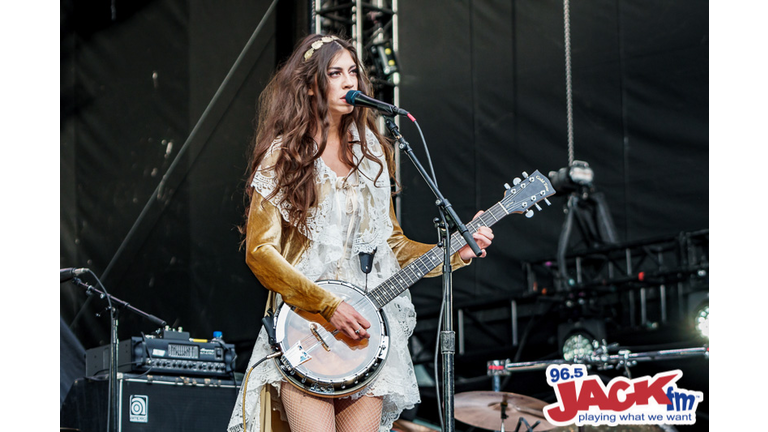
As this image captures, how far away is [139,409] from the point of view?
11.8 ft

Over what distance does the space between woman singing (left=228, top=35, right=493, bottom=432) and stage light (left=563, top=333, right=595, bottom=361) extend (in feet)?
6.28

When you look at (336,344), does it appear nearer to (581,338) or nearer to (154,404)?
(154,404)

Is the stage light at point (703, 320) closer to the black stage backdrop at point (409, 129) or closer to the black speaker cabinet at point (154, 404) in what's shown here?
the black stage backdrop at point (409, 129)

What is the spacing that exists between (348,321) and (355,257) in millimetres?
253

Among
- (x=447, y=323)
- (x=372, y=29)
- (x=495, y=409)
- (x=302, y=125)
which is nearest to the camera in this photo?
(x=447, y=323)

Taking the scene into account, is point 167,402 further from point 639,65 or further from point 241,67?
point 639,65

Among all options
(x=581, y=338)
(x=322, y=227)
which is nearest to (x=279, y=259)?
(x=322, y=227)

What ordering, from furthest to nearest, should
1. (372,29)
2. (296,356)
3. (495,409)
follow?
(372,29), (495,409), (296,356)

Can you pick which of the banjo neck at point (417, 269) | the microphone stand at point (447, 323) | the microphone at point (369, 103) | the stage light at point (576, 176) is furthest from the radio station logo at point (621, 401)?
the microphone at point (369, 103)

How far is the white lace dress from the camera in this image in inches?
91.9

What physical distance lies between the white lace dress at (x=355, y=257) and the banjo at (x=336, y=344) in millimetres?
45

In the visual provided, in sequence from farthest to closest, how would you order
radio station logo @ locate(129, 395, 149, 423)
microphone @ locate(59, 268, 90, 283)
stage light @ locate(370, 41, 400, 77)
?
1. stage light @ locate(370, 41, 400, 77)
2. microphone @ locate(59, 268, 90, 283)
3. radio station logo @ locate(129, 395, 149, 423)

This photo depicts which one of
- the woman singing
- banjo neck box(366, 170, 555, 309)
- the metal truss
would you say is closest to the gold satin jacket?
the woman singing

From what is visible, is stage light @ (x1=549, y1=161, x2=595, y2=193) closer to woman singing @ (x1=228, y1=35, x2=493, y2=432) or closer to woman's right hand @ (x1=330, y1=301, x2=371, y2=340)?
woman singing @ (x1=228, y1=35, x2=493, y2=432)
